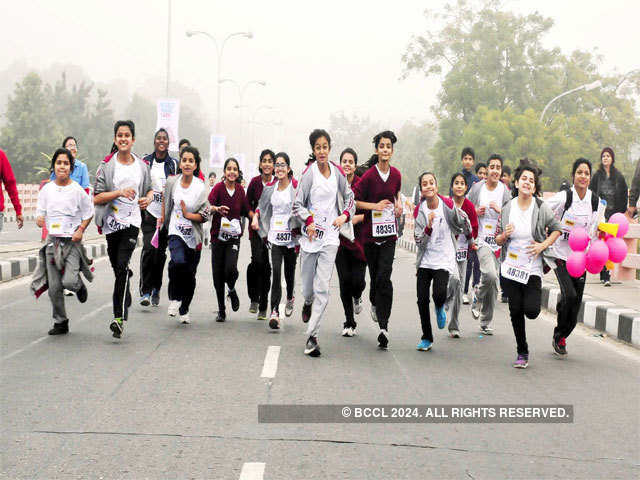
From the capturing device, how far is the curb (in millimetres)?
10070

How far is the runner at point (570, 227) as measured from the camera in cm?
864

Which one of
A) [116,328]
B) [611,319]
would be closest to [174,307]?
[116,328]

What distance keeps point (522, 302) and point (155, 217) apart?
5090 millimetres

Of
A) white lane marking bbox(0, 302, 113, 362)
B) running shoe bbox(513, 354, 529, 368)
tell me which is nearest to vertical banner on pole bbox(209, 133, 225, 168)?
white lane marking bbox(0, 302, 113, 362)

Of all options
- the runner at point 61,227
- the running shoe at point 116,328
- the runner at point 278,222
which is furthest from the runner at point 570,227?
the runner at point 61,227

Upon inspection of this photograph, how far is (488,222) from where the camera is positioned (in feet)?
37.1

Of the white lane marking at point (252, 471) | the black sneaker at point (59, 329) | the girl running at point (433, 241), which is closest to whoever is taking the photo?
the white lane marking at point (252, 471)

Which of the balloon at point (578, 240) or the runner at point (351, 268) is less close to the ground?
the balloon at point (578, 240)

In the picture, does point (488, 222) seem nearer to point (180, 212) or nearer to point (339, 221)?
point (339, 221)

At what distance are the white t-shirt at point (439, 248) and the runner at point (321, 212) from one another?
0.85 metres

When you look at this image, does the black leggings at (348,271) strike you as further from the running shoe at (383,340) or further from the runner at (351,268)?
the running shoe at (383,340)

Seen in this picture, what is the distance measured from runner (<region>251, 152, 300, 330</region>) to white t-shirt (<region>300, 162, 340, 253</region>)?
5.17ft

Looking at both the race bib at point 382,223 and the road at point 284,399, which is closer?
the road at point 284,399

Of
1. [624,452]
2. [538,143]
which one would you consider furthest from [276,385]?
[538,143]
